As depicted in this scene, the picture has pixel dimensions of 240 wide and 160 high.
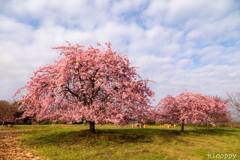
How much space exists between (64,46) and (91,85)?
4892 millimetres

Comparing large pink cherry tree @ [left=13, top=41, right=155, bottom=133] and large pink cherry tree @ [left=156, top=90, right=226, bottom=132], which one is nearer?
large pink cherry tree @ [left=13, top=41, right=155, bottom=133]

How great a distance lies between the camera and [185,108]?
71.7ft

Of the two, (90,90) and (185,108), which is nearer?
(90,90)

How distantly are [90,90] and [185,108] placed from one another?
49.7ft

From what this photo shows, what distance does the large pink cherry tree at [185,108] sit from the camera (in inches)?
829

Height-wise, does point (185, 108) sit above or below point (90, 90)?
below

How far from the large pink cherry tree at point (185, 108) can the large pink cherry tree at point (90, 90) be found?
8830 millimetres

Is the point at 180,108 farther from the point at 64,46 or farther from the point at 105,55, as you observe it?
the point at 64,46

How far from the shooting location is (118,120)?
11734 mm

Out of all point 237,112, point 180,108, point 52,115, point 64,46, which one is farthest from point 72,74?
point 237,112

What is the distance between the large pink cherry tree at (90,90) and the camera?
12.5 m

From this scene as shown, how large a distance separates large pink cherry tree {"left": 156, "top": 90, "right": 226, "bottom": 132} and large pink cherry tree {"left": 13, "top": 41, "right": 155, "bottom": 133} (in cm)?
883

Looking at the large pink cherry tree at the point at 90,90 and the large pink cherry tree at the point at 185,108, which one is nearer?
the large pink cherry tree at the point at 90,90

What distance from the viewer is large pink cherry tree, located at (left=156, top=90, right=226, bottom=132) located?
21069 millimetres
